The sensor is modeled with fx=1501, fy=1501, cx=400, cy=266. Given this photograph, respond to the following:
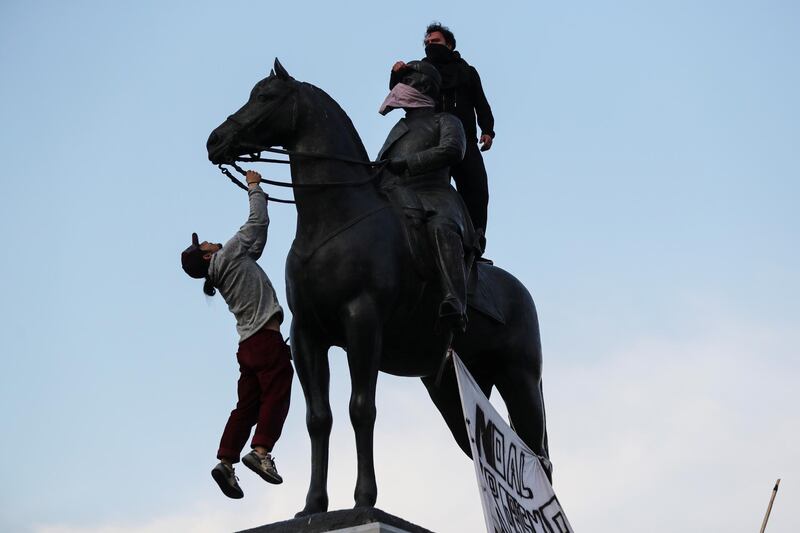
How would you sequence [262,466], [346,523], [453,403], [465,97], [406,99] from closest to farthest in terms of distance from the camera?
[346,523]
[262,466]
[406,99]
[453,403]
[465,97]

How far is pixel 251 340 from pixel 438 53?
4.15 meters

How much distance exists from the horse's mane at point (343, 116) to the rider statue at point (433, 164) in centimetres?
27

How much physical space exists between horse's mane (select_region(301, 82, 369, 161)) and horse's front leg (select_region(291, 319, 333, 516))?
1.71 meters

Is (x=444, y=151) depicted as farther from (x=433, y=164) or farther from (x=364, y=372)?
(x=364, y=372)

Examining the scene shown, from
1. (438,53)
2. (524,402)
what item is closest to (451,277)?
(524,402)

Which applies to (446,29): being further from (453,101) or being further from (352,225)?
(352,225)

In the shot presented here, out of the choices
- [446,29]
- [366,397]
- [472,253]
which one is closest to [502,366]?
[472,253]

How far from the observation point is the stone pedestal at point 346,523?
11.1 metres

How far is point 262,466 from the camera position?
11.7 m

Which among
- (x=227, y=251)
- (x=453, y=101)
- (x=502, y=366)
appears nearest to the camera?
(x=227, y=251)

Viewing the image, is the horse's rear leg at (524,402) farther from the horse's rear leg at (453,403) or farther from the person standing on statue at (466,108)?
the person standing on statue at (466,108)

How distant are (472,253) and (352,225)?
1.37m

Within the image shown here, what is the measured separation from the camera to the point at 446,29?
15.2 metres

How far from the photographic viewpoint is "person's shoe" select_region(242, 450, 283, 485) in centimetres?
1172
